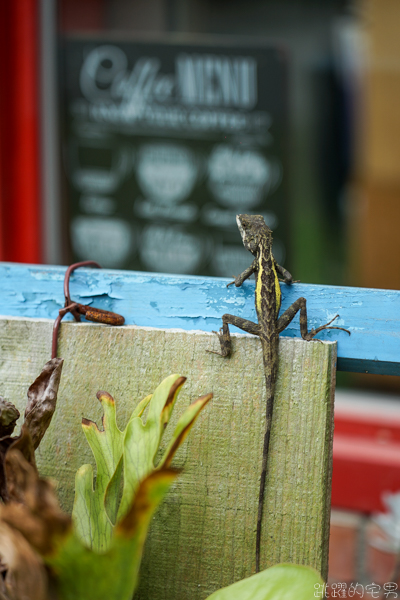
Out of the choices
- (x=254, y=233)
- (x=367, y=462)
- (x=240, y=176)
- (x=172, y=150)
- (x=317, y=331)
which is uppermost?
(x=172, y=150)

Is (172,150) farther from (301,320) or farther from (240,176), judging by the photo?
(301,320)

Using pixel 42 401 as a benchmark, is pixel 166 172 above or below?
above

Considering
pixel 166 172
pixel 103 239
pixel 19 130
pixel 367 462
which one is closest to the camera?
pixel 367 462

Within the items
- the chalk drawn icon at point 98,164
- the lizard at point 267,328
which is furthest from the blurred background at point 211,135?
the lizard at point 267,328

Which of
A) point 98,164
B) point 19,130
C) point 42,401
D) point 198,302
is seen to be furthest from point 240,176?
point 42,401

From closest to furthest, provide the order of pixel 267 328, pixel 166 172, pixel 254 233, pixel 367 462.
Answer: pixel 267 328
pixel 254 233
pixel 367 462
pixel 166 172

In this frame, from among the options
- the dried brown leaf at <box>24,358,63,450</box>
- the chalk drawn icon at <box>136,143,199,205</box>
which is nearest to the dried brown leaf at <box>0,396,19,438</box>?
the dried brown leaf at <box>24,358,63,450</box>

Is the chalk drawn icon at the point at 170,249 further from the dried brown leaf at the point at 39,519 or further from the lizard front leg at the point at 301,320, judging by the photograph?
the dried brown leaf at the point at 39,519
